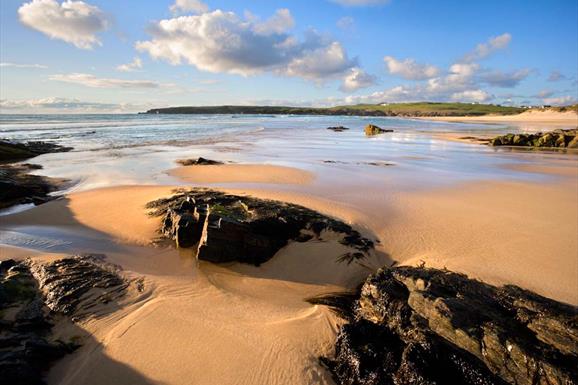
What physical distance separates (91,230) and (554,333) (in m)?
10.1

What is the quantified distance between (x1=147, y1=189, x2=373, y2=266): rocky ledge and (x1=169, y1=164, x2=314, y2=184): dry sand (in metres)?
5.30

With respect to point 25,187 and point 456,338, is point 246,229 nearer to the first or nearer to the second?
point 456,338

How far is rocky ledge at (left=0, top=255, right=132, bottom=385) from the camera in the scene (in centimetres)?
446

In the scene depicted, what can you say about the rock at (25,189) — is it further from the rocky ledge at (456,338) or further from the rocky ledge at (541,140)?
the rocky ledge at (541,140)

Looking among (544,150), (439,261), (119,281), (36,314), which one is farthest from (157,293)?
(544,150)

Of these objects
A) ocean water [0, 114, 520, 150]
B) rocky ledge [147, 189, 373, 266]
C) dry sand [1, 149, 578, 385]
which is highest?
rocky ledge [147, 189, 373, 266]

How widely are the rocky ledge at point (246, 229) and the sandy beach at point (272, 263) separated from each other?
293mm

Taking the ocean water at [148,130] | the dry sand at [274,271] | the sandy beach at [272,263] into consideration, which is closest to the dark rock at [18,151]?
the ocean water at [148,130]

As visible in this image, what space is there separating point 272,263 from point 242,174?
9594mm

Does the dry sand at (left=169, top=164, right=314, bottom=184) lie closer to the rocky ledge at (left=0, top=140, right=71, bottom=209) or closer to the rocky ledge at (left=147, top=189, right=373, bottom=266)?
the rocky ledge at (left=0, top=140, right=71, bottom=209)

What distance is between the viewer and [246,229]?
26.3 ft

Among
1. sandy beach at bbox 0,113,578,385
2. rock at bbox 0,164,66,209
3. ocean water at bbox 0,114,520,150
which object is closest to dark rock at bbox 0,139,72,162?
ocean water at bbox 0,114,520,150

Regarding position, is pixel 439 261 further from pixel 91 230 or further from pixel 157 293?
pixel 91 230

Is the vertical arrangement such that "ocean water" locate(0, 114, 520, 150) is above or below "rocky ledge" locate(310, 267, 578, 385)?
below
